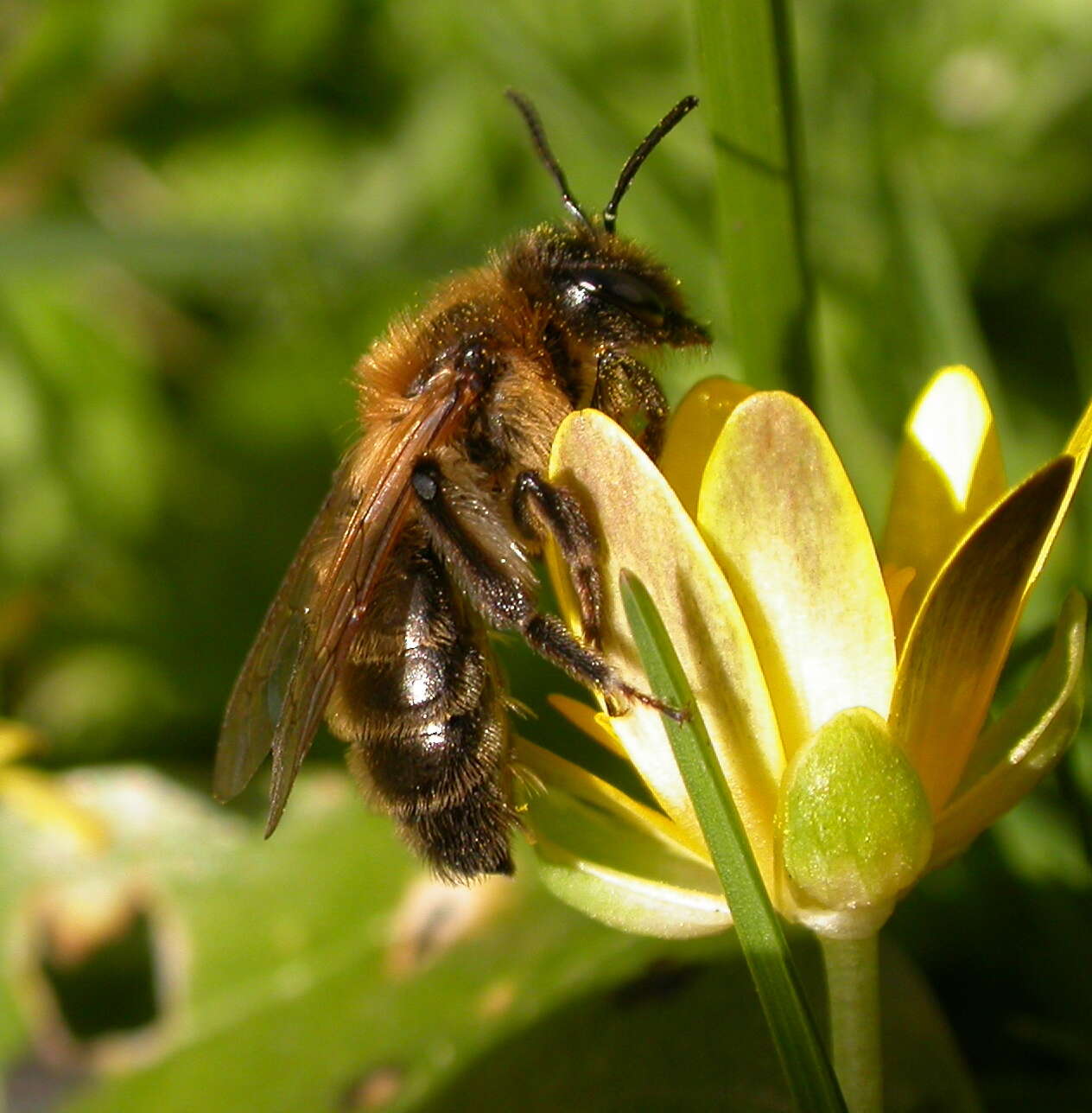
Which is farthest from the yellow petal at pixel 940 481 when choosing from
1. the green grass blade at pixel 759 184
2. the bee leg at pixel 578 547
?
the green grass blade at pixel 759 184

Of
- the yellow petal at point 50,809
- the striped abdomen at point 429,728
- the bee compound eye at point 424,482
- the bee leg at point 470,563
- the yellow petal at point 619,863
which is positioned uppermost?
the bee compound eye at point 424,482

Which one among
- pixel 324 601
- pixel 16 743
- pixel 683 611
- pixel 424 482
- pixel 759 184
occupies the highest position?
pixel 759 184

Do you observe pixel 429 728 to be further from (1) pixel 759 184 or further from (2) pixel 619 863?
(1) pixel 759 184

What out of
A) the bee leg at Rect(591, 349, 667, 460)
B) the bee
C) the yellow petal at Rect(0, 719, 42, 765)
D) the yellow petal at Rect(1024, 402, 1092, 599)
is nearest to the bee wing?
the bee

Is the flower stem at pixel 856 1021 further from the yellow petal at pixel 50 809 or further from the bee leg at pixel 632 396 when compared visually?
the yellow petal at pixel 50 809

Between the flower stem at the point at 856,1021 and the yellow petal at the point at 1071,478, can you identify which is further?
the flower stem at the point at 856,1021

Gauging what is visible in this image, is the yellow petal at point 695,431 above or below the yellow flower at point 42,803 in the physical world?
above

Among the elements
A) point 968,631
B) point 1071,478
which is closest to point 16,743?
point 968,631

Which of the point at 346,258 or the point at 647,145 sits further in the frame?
the point at 346,258
